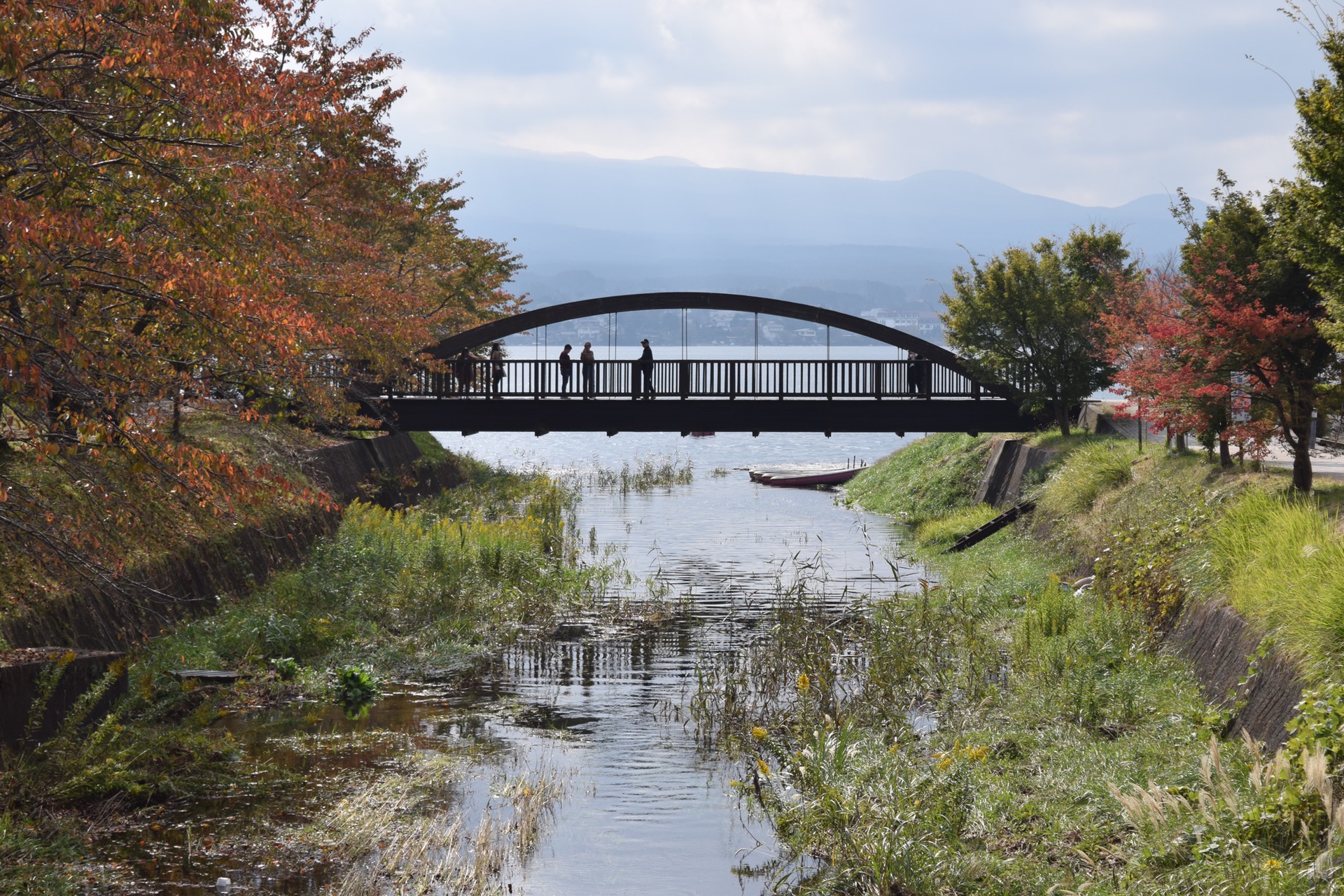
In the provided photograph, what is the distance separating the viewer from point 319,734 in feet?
34.8

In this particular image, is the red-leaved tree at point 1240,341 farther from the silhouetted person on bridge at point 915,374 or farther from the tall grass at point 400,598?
the silhouetted person on bridge at point 915,374

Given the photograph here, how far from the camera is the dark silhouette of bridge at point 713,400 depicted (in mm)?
25828

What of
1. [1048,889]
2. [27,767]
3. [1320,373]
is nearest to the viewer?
[1048,889]

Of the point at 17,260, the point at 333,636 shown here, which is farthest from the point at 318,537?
the point at 17,260

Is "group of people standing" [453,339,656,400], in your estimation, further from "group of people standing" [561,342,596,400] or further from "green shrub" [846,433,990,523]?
"green shrub" [846,433,990,523]

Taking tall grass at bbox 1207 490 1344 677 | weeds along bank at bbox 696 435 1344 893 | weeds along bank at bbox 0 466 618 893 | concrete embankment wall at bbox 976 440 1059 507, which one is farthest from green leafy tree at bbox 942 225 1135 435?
tall grass at bbox 1207 490 1344 677

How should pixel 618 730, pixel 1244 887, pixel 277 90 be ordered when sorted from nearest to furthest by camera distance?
pixel 1244 887, pixel 618 730, pixel 277 90

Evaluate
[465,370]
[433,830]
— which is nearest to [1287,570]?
[433,830]

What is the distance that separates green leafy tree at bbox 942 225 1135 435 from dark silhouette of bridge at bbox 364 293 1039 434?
1.90 ft

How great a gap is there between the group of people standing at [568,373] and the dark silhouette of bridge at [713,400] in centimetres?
11

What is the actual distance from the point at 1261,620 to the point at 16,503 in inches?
348

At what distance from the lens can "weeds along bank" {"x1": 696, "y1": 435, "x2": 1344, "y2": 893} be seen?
657 centimetres

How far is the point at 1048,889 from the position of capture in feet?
21.5

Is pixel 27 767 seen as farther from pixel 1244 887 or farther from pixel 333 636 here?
pixel 1244 887
